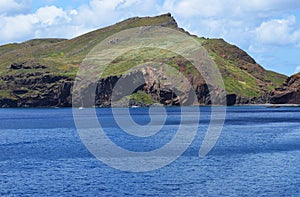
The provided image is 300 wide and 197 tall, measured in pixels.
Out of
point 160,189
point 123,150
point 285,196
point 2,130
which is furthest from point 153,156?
point 2,130

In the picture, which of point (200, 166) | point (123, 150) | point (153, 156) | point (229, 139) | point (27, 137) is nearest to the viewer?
point (200, 166)

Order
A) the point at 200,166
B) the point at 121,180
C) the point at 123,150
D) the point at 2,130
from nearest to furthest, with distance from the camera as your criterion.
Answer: the point at 121,180, the point at 200,166, the point at 123,150, the point at 2,130

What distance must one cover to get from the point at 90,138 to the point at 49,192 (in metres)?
78.3

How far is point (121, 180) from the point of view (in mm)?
85188

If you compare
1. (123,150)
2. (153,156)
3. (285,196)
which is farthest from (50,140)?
(285,196)

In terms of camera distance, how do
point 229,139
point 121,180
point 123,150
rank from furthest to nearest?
point 229,139, point 123,150, point 121,180

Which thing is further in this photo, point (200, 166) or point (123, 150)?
point (123, 150)

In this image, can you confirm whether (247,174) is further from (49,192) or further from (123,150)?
(123,150)

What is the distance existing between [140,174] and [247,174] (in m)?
17.3

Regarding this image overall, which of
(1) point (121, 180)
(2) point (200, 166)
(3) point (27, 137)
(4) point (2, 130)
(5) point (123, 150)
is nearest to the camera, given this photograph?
(1) point (121, 180)

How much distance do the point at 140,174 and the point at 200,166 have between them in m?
12.7

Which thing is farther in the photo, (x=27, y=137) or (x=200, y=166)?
(x=27, y=137)

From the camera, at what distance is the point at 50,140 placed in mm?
151625

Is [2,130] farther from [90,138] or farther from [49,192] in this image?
[49,192]
